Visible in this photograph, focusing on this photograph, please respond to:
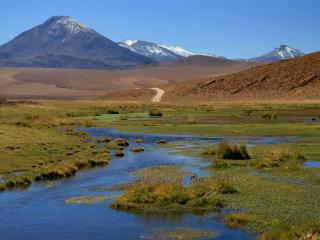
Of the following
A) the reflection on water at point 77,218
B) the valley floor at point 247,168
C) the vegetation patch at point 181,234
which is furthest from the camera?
the valley floor at point 247,168

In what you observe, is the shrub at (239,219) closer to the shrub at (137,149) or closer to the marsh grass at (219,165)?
the marsh grass at (219,165)

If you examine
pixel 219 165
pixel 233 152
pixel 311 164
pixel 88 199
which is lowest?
pixel 88 199

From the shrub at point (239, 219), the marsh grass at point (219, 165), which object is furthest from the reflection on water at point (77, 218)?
the marsh grass at point (219, 165)

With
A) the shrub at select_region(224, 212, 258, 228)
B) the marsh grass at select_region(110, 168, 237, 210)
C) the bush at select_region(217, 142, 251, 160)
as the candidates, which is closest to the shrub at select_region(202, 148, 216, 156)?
the bush at select_region(217, 142, 251, 160)

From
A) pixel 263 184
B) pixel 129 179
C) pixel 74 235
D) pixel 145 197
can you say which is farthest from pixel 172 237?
pixel 129 179

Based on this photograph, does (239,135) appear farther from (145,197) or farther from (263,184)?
(145,197)

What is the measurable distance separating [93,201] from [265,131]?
34647mm

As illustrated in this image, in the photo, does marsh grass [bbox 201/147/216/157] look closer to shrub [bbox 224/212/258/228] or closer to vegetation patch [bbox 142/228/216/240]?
shrub [bbox 224/212/258/228]

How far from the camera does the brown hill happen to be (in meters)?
136

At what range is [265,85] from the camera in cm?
14500

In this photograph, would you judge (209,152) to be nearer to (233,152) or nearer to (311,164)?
(233,152)

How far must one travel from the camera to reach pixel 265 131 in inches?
2176

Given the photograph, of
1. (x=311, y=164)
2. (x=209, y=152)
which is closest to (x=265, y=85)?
(x=209, y=152)

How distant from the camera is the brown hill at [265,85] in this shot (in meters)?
136
